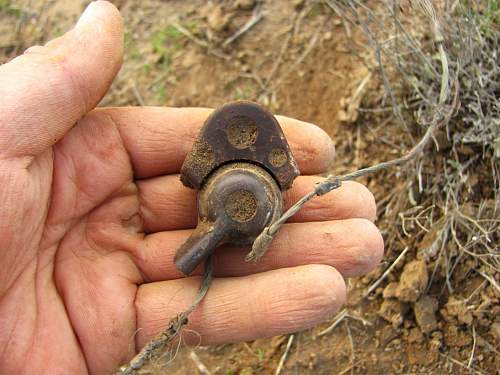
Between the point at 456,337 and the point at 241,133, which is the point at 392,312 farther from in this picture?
the point at 241,133

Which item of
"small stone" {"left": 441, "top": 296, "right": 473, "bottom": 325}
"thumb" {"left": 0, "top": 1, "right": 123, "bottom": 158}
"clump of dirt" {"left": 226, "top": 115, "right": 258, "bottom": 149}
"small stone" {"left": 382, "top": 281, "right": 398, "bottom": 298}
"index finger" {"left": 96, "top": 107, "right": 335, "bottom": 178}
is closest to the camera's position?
"thumb" {"left": 0, "top": 1, "right": 123, "bottom": 158}

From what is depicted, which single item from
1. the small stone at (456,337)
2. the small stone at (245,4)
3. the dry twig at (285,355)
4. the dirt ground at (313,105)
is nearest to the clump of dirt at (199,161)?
the dirt ground at (313,105)

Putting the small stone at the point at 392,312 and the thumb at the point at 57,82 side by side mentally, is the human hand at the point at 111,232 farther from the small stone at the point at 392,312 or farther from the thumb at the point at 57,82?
the small stone at the point at 392,312

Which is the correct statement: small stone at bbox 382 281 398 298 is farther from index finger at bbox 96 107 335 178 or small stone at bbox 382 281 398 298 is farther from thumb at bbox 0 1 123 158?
thumb at bbox 0 1 123 158

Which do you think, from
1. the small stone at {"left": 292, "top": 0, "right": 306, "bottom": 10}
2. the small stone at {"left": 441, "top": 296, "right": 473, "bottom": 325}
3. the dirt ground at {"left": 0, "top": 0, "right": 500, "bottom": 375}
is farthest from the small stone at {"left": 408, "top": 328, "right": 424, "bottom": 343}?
the small stone at {"left": 292, "top": 0, "right": 306, "bottom": 10}

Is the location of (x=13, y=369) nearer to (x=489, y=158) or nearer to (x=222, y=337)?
(x=222, y=337)

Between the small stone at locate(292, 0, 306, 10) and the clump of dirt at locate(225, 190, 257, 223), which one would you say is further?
the small stone at locate(292, 0, 306, 10)

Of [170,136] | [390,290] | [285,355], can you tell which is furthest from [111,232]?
[390,290]
